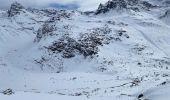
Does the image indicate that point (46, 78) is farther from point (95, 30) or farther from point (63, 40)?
point (95, 30)

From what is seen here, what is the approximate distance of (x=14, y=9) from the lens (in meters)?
186

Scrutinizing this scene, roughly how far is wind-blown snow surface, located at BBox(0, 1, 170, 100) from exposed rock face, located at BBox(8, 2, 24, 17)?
32.2 m

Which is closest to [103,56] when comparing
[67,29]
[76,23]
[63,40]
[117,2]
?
[63,40]

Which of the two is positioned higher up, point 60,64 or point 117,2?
point 117,2

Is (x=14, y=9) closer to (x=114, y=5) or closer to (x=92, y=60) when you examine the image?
(x=114, y=5)

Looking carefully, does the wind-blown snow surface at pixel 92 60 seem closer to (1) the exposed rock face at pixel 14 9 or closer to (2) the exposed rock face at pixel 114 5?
(2) the exposed rock face at pixel 114 5

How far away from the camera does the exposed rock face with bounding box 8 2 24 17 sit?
597 feet

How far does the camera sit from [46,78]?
239ft

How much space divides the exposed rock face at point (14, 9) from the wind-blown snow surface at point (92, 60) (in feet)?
106

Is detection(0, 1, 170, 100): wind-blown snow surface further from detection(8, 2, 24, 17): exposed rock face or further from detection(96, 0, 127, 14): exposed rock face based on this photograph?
detection(8, 2, 24, 17): exposed rock face

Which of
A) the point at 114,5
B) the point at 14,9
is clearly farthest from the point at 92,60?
the point at 14,9

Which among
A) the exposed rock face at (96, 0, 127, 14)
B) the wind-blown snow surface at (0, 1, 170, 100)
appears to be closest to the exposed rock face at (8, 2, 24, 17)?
the wind-blown snow surface at (0, 1, 170, 100)

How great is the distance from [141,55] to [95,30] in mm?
19612

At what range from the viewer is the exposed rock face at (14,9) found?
182m
